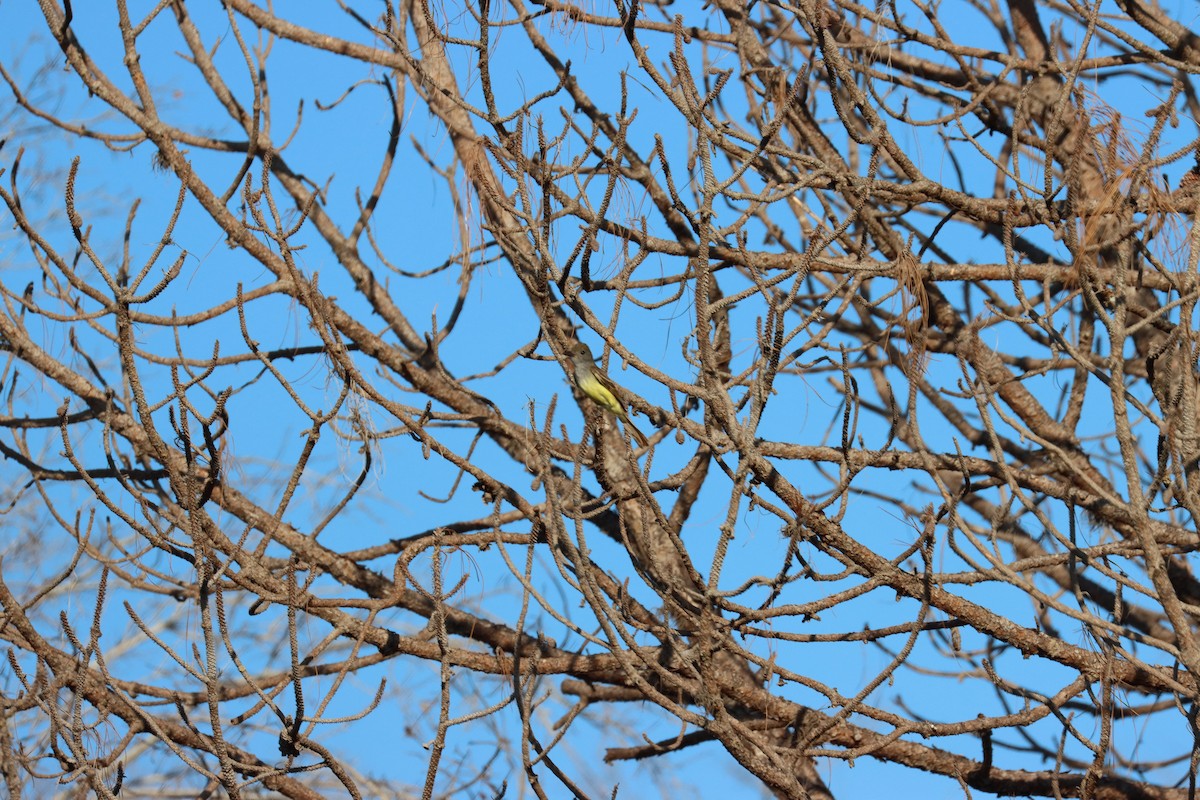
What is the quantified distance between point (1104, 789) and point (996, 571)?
1.34m

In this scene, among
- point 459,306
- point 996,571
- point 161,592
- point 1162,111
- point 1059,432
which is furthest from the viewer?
point 459,306

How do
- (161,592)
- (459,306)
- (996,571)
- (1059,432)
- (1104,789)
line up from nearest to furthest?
(996,571)
(1104,789)
(161,592)
(1059,432)
(459,306)

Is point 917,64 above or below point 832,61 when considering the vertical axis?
above

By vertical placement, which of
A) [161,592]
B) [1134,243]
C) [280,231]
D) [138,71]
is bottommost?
[161,592]

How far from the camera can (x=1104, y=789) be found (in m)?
4.32

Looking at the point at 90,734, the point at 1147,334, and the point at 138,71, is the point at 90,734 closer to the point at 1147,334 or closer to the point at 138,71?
the point at 138,71

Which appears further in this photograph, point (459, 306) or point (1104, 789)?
point (459, 306)

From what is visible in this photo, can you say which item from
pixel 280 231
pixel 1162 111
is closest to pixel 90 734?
pixel 280 231

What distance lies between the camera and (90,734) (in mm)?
3906

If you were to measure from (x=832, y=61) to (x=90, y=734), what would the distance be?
311cm

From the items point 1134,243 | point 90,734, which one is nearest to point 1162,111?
point 1134,243

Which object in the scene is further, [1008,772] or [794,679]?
[1008,772]

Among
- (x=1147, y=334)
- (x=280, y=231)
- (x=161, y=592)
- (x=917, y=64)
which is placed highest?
(x=917, y=64)

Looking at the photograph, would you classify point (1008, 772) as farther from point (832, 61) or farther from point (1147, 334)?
point (832, 61)
